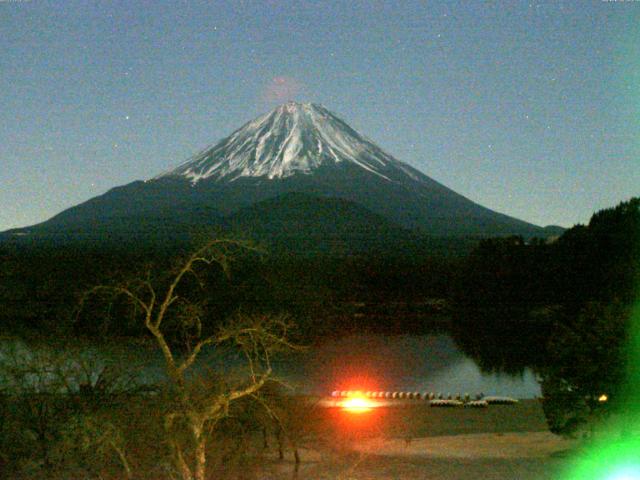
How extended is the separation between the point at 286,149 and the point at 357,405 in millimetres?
92552

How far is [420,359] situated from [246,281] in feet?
81.5

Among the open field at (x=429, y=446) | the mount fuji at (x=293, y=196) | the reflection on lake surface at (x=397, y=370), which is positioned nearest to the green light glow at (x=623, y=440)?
the open field at (x=429, y=446)

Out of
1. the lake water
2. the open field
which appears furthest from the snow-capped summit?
the open field

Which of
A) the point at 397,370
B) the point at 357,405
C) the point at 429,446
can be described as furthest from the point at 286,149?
the point at 429,446

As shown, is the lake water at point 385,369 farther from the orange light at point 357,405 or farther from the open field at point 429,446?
the open field at point 429,446

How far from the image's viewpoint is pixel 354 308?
56.8 m

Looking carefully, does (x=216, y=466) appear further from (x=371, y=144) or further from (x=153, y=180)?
(x=153, y=180)

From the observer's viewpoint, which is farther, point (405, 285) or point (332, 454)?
point (405, 285)

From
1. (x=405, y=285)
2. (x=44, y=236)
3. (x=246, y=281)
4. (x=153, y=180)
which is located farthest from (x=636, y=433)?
(x=153, y=180)

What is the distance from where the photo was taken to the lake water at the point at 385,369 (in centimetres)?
2492

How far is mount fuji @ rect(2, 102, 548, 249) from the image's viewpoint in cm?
9556

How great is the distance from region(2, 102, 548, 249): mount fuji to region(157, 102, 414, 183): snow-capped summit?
15 cm

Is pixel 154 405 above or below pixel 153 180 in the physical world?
below

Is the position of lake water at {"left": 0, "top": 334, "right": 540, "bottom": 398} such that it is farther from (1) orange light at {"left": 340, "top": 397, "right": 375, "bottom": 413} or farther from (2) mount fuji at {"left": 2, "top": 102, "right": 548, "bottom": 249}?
(2) mount fuji at {"left": 2, "top": 102, "right": 548, "bottom": 249}
